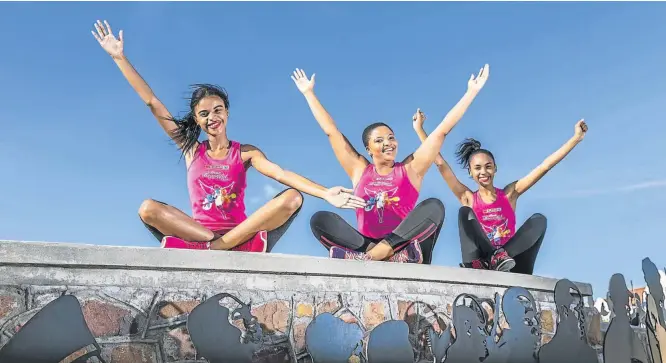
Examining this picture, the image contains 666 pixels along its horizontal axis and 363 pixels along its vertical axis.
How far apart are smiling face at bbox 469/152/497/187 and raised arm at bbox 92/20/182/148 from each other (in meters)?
2.31

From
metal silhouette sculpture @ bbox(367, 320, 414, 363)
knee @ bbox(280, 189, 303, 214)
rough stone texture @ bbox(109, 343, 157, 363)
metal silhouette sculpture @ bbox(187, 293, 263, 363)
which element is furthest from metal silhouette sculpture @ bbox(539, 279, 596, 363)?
rough stone texture @ bbox(109, 343, 157, 363)

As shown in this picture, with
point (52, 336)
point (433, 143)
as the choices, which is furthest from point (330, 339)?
point (433, 143)

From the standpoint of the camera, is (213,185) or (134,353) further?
(213,185)

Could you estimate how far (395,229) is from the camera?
4375 millimetres

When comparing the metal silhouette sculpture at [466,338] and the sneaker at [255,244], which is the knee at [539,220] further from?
the sneaker at [255,244]

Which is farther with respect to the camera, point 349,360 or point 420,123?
point 420,123

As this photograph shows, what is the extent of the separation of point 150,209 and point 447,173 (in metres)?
2.56

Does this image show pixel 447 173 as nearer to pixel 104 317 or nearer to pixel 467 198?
pixel 467 198

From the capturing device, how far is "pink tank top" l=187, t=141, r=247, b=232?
4.27 m

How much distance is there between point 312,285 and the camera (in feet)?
12.1

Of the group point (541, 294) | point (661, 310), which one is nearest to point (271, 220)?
point (541, 294)

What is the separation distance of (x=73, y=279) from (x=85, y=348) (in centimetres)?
33

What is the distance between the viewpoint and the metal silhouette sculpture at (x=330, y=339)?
3449mm

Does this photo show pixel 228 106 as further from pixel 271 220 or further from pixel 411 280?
pixel 411 280
